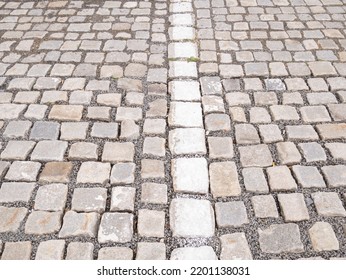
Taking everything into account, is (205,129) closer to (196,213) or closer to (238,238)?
(196,213)

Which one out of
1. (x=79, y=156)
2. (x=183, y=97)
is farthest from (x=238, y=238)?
(x=183, y=97)

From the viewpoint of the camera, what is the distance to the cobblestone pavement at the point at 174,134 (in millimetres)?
2627

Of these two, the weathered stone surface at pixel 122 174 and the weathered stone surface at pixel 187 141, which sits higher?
the weathered stone surface at pixel 122 174

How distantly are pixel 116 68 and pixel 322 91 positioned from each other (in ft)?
7.49

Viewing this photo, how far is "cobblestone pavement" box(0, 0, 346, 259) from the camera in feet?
8.62

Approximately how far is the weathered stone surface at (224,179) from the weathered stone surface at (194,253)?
1.63 ft

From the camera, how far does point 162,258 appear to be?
2490 mm

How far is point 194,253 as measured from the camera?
2.52 meters

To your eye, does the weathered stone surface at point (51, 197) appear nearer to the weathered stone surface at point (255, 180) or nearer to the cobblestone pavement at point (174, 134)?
the cobblestone pavement at point (174, 134)

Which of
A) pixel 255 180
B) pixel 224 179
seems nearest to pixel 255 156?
pixel 255 180

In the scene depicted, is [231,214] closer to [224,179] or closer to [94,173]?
[224,179]

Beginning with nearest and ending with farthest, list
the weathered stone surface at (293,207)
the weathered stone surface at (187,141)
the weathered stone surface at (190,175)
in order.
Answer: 1. the weathered stone surface at (293,207)
2. the weathered stone surface at (190,175)
3. the weathered stone surface at (187,141)

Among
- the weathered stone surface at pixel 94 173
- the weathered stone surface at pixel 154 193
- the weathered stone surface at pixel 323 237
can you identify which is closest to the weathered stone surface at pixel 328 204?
the weathered stone surface at pixel 323 237
